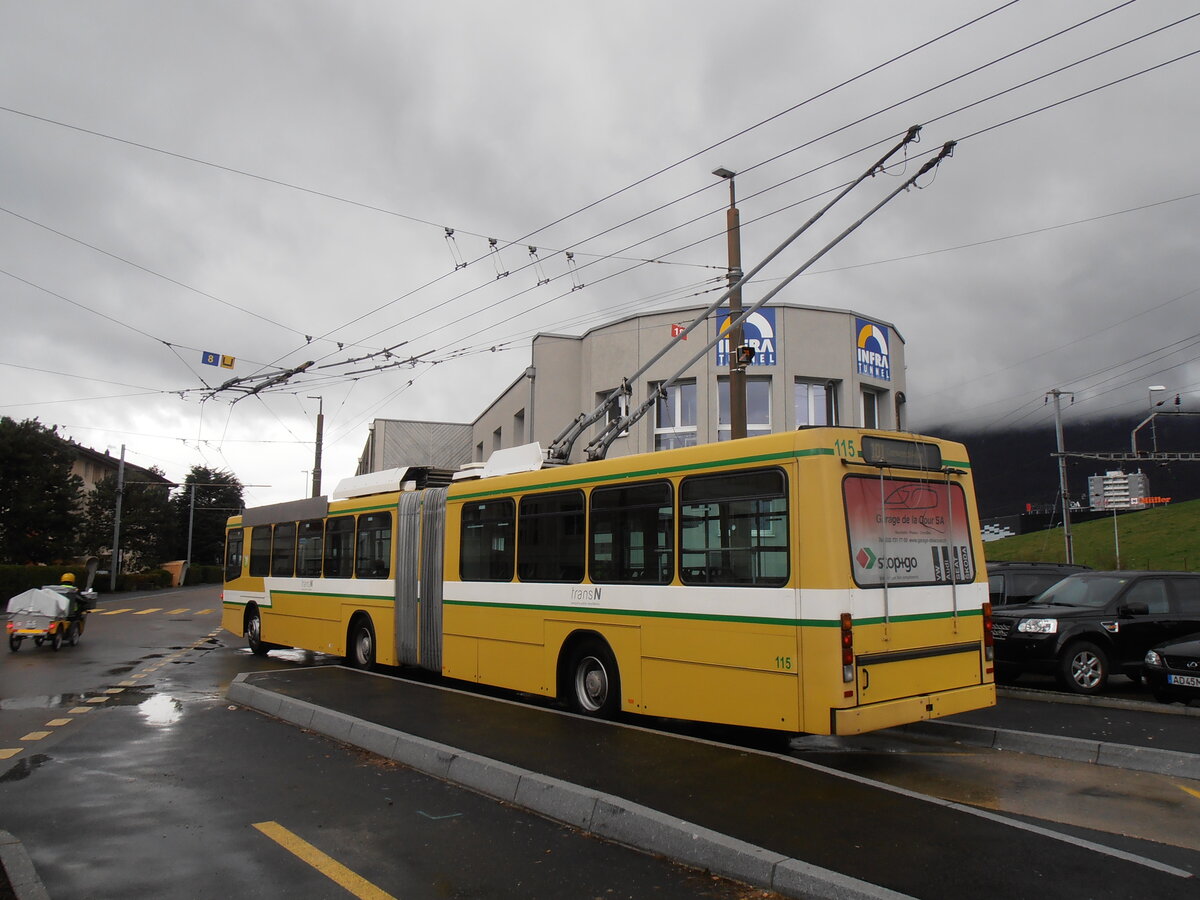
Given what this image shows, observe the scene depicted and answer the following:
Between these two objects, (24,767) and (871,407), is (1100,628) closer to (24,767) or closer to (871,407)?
(24,767)

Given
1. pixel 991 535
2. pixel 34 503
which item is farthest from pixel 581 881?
pixel 991 535

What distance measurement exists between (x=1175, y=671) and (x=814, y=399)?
19056 mm

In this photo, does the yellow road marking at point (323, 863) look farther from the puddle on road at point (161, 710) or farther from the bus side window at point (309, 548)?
the bus side window at point (309, 548)

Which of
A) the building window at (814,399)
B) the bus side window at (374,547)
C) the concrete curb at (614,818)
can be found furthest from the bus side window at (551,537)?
the building window at (814,399)

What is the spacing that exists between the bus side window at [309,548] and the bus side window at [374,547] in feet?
5.26

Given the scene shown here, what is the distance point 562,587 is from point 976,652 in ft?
14.6

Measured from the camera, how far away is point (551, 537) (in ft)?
34.2

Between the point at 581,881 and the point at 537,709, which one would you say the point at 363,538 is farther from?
the point at 581,881

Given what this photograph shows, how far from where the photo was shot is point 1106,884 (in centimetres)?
466

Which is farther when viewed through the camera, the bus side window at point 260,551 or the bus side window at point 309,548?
the bus side window at point 260,551

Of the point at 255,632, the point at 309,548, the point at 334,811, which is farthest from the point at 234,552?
the point at 334,811

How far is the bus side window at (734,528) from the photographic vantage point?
301 inches

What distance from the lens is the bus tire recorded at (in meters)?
14.5

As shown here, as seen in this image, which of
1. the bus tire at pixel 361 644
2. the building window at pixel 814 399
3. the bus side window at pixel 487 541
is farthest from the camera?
the building window at pixel 814 399
